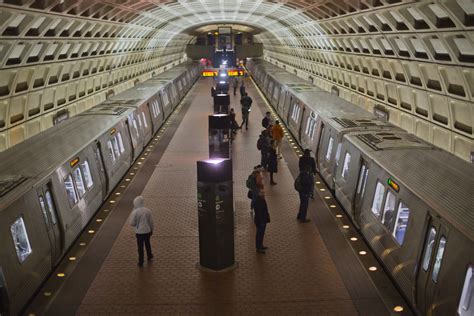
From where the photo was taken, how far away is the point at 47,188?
33.3ft

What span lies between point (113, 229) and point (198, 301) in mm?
4119

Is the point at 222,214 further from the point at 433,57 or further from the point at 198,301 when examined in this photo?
the point at 433,57

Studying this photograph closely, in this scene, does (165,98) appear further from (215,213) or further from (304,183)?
(215,213)

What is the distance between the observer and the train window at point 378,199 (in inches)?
410

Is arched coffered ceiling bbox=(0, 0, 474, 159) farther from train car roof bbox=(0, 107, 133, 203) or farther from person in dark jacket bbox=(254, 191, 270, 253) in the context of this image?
person in dark jacket bbox=(254, 191, 270, 253)

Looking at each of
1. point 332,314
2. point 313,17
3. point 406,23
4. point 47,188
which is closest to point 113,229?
point 47,188

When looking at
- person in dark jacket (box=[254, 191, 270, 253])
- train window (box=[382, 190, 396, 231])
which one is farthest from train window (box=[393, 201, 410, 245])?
person in dark jacket (box=[254, 191, 270, 253])

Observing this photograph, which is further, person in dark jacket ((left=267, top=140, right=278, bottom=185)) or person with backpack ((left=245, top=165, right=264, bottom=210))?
person in dark jacket ((left=267, top=140, right=278, bottom=185))

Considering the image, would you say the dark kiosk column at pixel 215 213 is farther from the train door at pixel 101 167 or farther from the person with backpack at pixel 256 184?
the train door at pixel 101 167

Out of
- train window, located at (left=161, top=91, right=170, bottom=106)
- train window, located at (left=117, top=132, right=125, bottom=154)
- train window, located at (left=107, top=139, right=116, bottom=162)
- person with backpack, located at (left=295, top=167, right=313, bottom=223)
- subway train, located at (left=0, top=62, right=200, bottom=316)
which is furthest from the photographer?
train window, located at (left=161, top=91, right=170, bottom=106)

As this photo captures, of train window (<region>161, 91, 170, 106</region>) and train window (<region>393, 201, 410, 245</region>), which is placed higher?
train window (<region>393, 201, 410, 245</region>)

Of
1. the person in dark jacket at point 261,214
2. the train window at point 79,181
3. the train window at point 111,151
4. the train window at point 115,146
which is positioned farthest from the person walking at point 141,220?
the train window at point 115,146

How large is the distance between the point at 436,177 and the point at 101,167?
868 cm

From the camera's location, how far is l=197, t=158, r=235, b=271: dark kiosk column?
9734 mm
